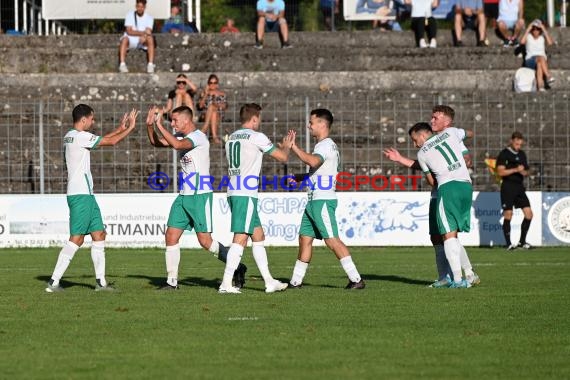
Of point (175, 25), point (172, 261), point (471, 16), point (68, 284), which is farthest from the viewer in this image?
point (175, 25)

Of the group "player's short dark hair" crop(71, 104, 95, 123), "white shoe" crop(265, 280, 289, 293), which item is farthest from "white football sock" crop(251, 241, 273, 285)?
"player's short dark hair" crop(71, 104, 95, 123)

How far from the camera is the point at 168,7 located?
34.7 m

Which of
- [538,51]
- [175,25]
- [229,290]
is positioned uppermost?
[175,25]

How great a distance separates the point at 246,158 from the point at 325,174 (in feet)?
3.64

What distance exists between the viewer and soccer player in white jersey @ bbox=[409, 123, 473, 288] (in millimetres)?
14750

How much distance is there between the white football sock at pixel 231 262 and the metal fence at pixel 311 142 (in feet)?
41.2

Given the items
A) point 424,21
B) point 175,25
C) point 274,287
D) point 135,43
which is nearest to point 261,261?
point 274,287

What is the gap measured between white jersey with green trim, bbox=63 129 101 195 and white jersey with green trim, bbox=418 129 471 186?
13.0 feet

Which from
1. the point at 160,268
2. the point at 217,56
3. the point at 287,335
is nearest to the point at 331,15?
the point at 217,56

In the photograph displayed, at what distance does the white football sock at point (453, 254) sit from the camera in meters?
14.7

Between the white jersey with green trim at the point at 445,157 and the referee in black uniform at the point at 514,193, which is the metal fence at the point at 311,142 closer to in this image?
the referee in black uniform at the point at 514,193

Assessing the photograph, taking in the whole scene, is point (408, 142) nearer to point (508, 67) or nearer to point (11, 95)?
point (508, 67)

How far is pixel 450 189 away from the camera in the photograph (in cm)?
1480

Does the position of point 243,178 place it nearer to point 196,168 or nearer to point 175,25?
point 196,168
